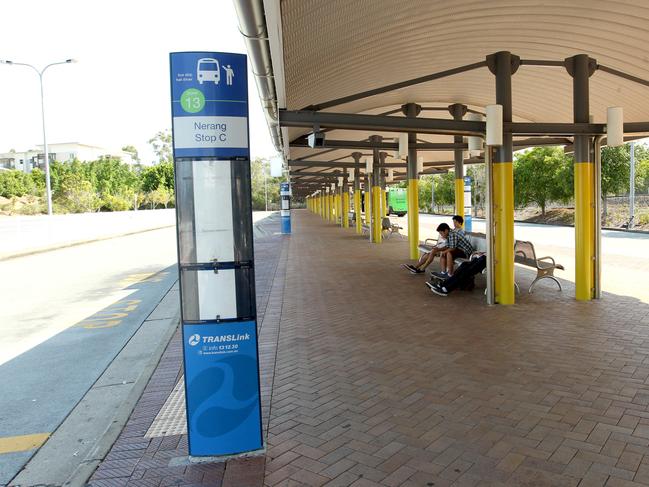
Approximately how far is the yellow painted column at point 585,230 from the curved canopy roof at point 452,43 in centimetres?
191

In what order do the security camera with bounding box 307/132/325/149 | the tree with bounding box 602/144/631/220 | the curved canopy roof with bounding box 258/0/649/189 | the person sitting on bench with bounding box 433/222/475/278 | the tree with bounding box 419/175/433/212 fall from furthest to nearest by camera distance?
the tree with bounding box 419/175/433/212
the tree with bounding box 602/144/631/220
the person sitting on bench with bounding box 433/222/475/278
the security camera with bounding box 307/132/325/149
the curved canopy roof with bounding box 258/0/649/189

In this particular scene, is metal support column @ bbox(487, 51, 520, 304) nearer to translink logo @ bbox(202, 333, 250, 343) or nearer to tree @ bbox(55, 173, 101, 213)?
translink logo @ bbox(202, 333, 250, 343)

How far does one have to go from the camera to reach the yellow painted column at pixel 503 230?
803 centimetres

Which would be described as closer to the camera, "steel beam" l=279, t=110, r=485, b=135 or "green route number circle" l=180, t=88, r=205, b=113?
"green route number circle" l=180, t=88, r=205, b=113

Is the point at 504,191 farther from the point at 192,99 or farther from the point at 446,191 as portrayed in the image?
the point at 446,191

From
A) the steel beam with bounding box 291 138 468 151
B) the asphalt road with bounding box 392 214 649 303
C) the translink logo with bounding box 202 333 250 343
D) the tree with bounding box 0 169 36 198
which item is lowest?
the asphalt road with bounding box 392 214 649 303

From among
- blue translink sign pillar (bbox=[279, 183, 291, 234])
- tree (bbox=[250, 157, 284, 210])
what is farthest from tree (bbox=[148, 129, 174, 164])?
blue translink sign pillar (bbox=[279, 183, 291, 234])

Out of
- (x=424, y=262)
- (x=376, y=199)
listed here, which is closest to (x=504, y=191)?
(x=424, y=262)

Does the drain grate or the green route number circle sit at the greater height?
the green route number circle

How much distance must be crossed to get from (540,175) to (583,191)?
93.0 feet

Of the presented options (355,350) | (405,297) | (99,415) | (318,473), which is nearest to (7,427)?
(99,415)

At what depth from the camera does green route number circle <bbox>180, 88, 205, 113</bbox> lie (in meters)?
3.31

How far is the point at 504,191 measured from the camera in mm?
8031

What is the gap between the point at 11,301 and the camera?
33.1 feet
